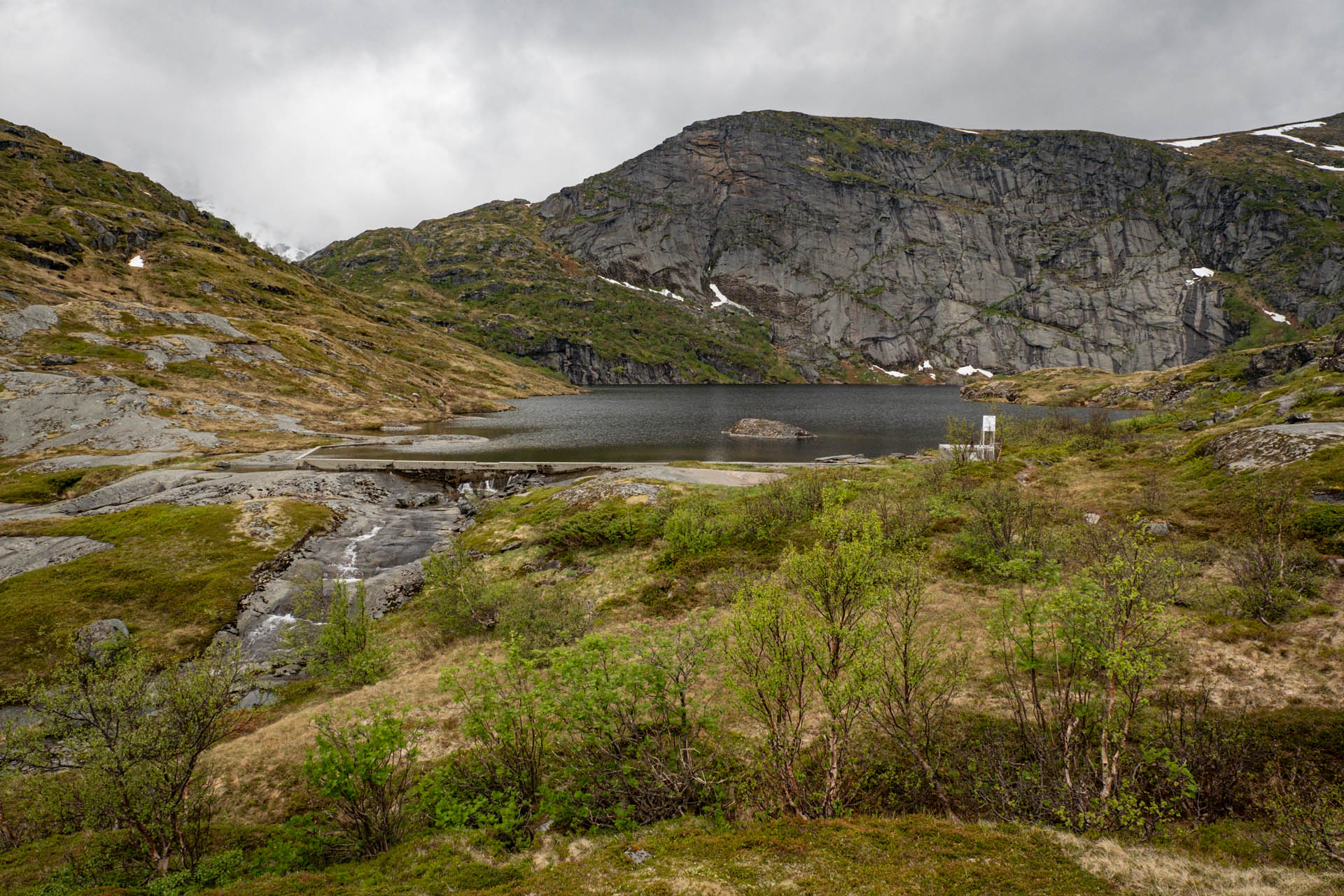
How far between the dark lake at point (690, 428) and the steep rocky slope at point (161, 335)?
2515 cm

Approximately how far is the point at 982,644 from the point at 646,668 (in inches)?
545

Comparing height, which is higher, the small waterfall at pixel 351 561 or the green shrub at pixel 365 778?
the green shrub at pixel 365 778

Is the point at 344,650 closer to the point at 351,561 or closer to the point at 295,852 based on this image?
the point at 295,852

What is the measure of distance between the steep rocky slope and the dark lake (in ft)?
82.5

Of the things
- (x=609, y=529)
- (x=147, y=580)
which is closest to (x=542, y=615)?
(x=609, y=529)

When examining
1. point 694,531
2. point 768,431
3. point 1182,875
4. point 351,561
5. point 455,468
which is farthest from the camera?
point 768,431

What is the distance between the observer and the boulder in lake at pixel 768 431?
329 feet

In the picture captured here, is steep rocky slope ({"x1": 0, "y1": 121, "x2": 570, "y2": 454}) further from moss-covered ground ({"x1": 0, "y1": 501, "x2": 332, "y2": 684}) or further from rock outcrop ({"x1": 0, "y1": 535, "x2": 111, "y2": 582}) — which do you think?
moss-covered ground ({"x1": 0, "y1": 501, "x2": 332, "y2": 684})

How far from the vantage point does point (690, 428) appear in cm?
11200

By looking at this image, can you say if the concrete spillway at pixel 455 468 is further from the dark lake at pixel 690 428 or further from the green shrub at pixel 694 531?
the green shrub at pixel 694 531

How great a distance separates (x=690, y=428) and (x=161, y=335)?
11716cm

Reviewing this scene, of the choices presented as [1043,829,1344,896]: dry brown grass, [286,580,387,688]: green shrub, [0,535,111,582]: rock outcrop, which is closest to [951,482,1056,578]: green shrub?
[1043,829,1344,896]: dry brown grass

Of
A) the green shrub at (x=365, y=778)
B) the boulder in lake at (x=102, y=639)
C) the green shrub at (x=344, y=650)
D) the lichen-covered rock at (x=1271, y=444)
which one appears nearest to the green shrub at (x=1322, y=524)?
the lichen-covered rock at (x=1271, y=444)

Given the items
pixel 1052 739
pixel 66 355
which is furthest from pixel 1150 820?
pixel 66 355
